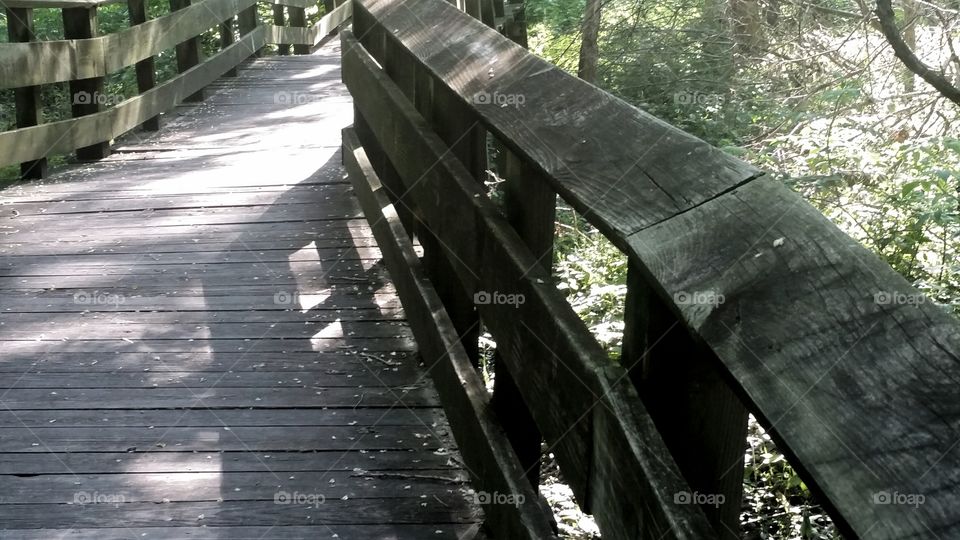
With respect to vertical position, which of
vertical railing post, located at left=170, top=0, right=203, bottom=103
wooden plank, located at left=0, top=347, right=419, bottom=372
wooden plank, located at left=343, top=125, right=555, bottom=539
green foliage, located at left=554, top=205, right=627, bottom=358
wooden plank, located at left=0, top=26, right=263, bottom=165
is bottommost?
green foliage, located at left=554, top=205, right=627, bottom=358

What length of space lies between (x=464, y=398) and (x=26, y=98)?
5.03 metres

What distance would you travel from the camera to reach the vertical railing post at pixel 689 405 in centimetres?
155

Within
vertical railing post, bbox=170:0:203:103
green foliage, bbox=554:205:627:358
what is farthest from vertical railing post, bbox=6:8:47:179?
green foliage, bbox=554:205:627:358

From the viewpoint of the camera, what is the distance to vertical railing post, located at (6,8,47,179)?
22.3 feet

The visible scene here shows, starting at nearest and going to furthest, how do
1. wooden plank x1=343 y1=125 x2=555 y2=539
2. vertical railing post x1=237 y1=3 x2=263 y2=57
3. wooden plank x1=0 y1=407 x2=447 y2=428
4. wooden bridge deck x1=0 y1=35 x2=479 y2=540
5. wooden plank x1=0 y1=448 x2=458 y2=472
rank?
wooden plank x1=343 y1=125 x2=555 y2=539 → wooden bridge deck x1=0 y1=35 x2=479 y2=540 → wooden plank x1=0 y1=448 x2=458 y2=472 → wooden plank x1=0 y1=407 x2=447 y2=428 → vertical railing post x1=237 y1=3 x2=263 y2=57

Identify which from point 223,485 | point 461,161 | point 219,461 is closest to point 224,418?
point 219,461

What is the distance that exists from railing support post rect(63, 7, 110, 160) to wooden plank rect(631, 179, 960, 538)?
6950mm

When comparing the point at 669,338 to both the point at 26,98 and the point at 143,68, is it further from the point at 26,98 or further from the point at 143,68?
the point at 143,68

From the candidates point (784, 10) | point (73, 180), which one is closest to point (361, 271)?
point (73, 180)

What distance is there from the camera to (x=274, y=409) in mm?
3648

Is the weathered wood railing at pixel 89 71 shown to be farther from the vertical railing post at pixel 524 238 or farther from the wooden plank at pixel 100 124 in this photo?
the vertical railing post at pixel 524 238

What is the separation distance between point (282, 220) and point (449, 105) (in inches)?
105

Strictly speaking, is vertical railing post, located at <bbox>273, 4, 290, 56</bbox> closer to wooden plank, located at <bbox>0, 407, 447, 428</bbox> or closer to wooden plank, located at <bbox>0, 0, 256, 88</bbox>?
wooden plank, located at <bbox>0, 0, 256, 88</bbox>

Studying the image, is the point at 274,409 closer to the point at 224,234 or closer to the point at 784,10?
the point at 224,234
